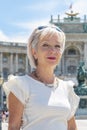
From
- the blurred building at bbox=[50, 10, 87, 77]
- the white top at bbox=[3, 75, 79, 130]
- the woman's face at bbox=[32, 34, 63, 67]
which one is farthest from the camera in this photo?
the blurred building at bbox=[50, 10, 87, 77]

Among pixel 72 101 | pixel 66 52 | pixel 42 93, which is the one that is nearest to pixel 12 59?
pixel 66 52

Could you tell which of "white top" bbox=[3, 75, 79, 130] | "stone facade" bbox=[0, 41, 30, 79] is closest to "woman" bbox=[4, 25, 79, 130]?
"white top" bbox=[3, 75, 79, 130]

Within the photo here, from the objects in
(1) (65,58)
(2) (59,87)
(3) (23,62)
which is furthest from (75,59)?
(2) (59,87)

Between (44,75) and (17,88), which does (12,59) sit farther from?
(17,88)

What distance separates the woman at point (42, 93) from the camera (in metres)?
4.09

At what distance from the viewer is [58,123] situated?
4.14 metres

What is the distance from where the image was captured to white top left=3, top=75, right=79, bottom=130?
409cm

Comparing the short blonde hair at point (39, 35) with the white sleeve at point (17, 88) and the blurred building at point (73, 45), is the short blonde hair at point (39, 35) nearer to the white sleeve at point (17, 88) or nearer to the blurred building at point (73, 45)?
the white sleeve at point (17, 88)

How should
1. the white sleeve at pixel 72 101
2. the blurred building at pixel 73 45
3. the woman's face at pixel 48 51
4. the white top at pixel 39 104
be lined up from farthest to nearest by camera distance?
1. the blurred building at pixel 73 45
2. the white sleeve at pixel 72 101
3. the woman's face at pixel 48 51
4. the white top at pixel 39 104

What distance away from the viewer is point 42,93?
4.18 m

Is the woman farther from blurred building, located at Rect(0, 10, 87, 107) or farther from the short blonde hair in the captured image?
blurred building, located at Rect(0, 10, 87, 107)

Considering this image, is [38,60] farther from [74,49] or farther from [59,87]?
[74,49]

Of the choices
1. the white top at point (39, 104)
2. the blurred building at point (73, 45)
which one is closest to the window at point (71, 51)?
the blurred building at point (73, 45)

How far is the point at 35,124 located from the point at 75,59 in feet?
300
